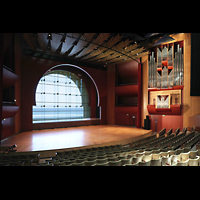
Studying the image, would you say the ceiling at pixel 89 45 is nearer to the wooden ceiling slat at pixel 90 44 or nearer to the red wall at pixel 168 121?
the wooden ceiling slat at pixel 90 44

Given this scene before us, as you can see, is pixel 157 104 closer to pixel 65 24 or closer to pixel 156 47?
pixel 156 47

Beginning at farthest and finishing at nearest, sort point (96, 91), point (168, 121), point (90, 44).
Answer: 1. point (96, 91)
2. point (168, 121)
3. point (90, 44)

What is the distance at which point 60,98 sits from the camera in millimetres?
13938

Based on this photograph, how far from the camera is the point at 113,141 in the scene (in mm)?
8492

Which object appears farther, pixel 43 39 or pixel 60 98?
pixel 60 98

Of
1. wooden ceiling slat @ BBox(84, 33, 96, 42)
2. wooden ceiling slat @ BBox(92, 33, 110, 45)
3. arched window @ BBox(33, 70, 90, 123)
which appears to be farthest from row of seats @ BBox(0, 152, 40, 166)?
arched window @ BBox(33, 70, 90, 123)

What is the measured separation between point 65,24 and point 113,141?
696 centimetres

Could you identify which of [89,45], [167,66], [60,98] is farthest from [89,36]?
[60,98]

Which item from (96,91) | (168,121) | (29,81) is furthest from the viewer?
(96,91)

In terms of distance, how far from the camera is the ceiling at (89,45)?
8.69 metres

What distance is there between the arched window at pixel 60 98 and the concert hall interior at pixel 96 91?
8 centimetres

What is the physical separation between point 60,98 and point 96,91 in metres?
4.18

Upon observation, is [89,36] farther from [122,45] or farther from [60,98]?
[60,98]
